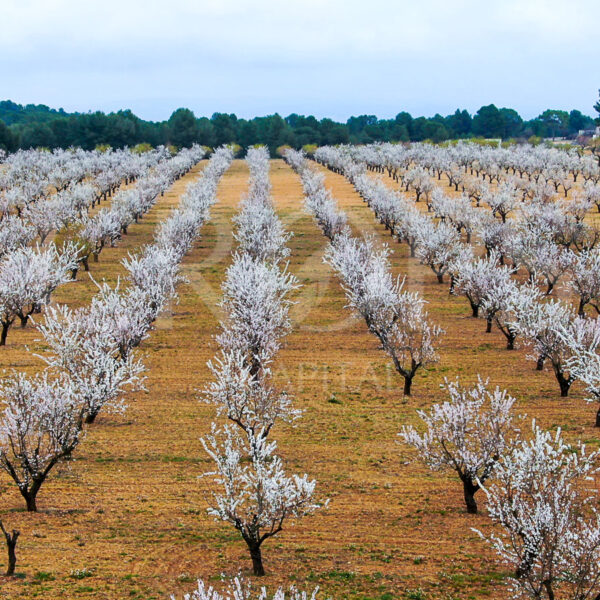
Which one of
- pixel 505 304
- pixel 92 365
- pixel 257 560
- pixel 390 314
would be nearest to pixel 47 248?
pixel 390 314

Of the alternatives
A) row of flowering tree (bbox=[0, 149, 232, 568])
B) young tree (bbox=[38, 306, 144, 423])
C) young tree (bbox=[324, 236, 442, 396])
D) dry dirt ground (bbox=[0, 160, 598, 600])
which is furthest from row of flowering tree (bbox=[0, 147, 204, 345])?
young tree (bbox=[324, 236, 442, 396])

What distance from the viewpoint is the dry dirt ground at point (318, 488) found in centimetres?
1477

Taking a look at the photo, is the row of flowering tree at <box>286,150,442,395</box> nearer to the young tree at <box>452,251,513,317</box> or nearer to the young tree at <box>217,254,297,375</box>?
the young tree at <box>452,251,513,317</box>

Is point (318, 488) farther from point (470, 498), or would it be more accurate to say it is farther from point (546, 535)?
point (546, 535)

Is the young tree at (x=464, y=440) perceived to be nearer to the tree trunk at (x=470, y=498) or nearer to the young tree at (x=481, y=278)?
the tree trunk at (x=470, y=498)

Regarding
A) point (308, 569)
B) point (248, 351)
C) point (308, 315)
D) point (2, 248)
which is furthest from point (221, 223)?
point (308, 569)

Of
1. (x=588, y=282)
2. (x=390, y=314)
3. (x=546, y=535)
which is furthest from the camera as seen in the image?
(x=588, y=282)

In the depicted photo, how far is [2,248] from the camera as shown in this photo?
4331cm

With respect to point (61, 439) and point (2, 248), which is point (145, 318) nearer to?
point (61, 439)

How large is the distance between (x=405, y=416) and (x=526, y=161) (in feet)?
266

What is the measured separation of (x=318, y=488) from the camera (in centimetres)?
1897

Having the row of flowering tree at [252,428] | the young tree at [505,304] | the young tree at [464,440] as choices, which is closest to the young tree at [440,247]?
the row of flowering tree at [252,428]

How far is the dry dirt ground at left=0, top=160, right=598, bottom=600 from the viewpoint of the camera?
582 inches

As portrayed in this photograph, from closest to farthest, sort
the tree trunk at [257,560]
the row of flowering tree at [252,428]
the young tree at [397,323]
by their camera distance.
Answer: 1. the row of flowering tree at [252,428]
2. the tree trunk at [257,560]
3. the young tree at [397,323]
